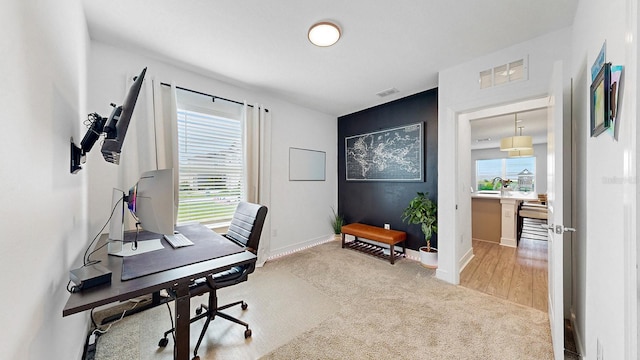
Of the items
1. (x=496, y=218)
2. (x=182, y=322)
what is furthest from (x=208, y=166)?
(x=496, y=218)

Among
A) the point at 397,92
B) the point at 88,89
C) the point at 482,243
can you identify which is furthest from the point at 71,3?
the point at 482,243

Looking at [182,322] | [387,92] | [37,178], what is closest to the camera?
[37,178]

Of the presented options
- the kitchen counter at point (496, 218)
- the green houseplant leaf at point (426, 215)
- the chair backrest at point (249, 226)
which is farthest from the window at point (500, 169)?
the chair backrest at point (249, 226)

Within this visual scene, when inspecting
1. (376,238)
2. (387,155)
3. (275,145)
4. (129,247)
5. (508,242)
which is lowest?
(508,242)

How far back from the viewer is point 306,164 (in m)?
3.93

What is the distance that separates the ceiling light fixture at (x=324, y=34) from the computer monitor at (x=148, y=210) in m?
1.62

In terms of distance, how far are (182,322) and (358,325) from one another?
1.33 m

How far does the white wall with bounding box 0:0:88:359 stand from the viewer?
625 mm

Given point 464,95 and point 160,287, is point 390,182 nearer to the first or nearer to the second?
point 464,95

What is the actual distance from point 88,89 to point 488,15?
3504mm

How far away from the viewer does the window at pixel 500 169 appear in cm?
789

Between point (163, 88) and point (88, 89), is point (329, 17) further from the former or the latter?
point (88, 89)

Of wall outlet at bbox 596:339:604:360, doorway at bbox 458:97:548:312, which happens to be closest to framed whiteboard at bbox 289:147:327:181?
doorway at bbox 458:97:548:312

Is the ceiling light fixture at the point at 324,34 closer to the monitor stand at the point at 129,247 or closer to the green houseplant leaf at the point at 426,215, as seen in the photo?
the monitor stand at the point at 129,247
